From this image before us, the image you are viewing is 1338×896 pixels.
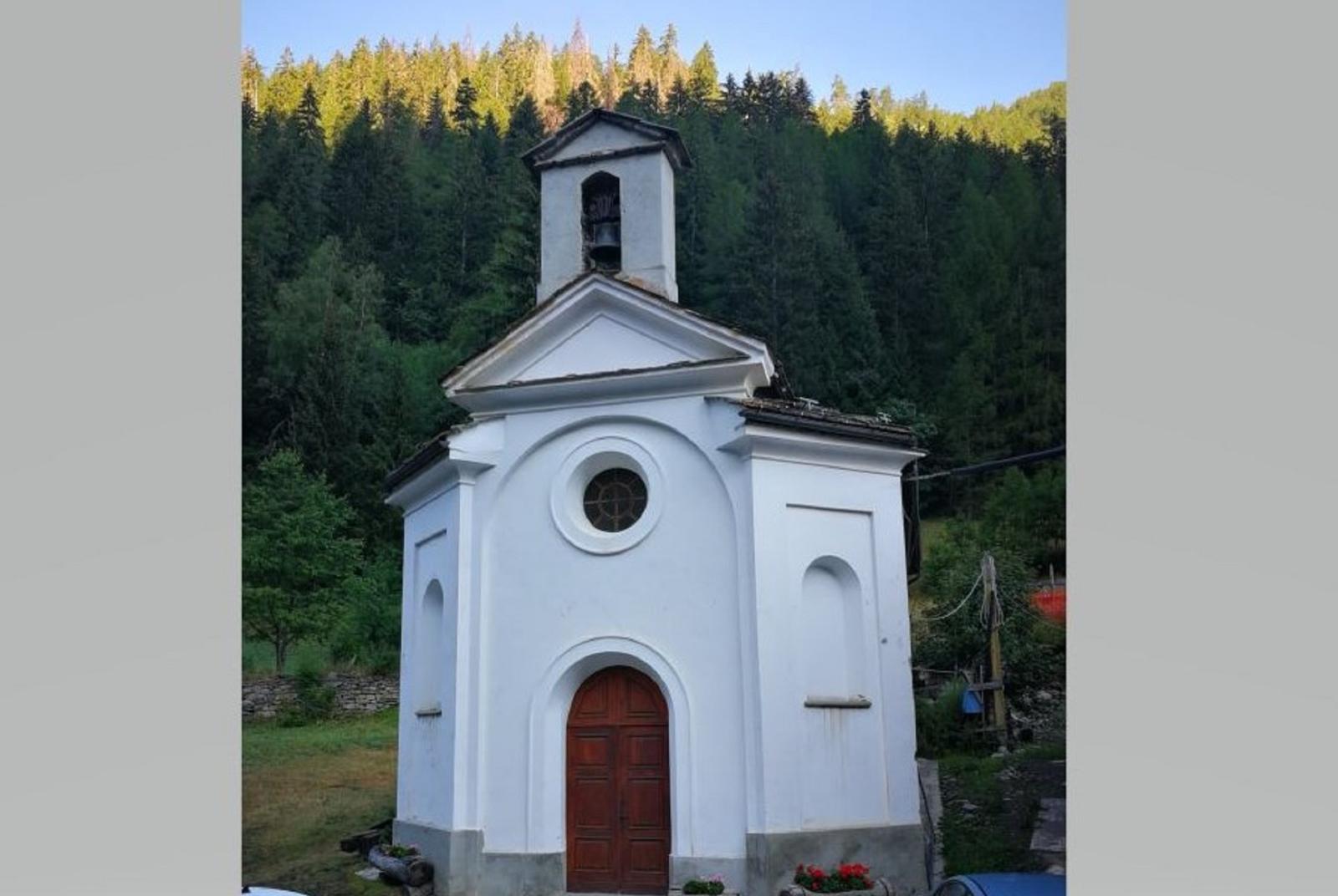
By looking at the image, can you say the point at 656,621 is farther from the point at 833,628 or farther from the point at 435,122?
the point at 435,122

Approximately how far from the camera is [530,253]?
31906 mm

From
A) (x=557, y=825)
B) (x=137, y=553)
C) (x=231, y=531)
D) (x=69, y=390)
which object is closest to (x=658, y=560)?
(x=557, y=825)

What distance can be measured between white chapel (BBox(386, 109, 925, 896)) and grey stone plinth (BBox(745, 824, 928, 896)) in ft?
0.06

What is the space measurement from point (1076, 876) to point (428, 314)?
28.3 metres

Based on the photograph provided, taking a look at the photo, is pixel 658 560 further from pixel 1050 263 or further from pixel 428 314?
pixel 428 314

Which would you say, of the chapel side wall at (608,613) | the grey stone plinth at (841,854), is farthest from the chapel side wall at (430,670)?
the grey stone plinth at (841,854)

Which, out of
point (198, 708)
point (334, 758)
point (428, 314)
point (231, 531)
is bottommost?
point (334, 758)

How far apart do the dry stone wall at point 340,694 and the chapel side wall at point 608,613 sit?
10.0m

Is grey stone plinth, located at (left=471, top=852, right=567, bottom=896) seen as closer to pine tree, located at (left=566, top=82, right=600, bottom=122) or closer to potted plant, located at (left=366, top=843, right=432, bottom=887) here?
potted plant, located at (left=366, top=843, right=432, bottom=887)

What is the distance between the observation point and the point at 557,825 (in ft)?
31.3

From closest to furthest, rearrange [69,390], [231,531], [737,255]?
[69,390]
[231,531]
[737,255]

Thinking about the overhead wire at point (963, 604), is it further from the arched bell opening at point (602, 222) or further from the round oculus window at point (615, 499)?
the arched bell opening at point (602, 222)

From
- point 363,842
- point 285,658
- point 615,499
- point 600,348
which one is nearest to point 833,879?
point 615,499

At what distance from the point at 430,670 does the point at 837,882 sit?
4.63 metres
